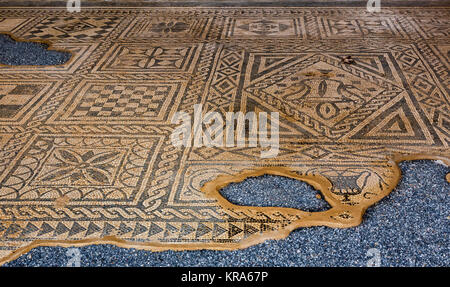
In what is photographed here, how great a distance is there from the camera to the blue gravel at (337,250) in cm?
156

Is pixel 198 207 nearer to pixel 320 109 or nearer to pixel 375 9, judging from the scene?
pixel 320 109

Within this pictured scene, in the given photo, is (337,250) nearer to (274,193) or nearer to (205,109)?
(274,193)

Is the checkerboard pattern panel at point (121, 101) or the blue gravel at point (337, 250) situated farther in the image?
the checkerboard pattern panel at point (121, 101)

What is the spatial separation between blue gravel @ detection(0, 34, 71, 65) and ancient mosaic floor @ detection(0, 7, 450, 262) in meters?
0.10

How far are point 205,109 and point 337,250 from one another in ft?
4.21

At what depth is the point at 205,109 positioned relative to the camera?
8.50ft

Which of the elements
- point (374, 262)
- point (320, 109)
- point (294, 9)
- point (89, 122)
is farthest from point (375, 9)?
point (374, 262)

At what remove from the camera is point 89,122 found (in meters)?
2.50

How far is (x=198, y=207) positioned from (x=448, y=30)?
315 centimetres

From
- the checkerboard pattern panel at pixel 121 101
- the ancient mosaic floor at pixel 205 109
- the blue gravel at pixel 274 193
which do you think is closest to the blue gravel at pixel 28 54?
the ancient mosaic floor at pixel 205 109

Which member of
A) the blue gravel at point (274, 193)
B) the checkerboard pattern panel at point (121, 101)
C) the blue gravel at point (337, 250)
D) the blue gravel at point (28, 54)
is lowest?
the blue gravel at point (337, 250)

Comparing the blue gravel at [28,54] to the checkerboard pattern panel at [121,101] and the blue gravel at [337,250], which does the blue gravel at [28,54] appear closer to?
the checkerboard pattern panel at [121,101]

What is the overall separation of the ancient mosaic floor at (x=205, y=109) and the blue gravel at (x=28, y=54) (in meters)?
0.10

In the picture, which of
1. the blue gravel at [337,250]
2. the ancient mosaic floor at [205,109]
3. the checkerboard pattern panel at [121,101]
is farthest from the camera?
the checkerboard pattern panel at [121,101]
